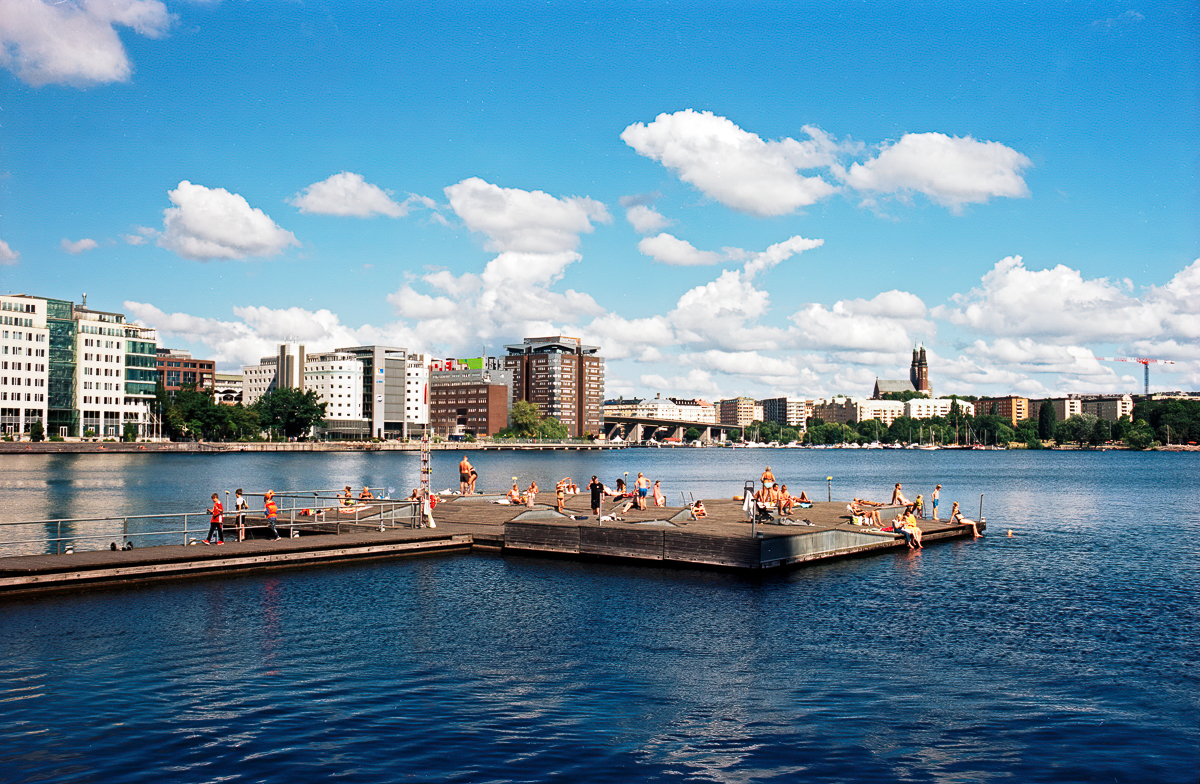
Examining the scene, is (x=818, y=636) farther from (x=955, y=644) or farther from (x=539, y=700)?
(x=539, y=700)

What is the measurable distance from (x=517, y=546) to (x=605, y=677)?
1858 centimetres

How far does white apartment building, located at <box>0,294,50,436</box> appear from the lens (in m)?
178

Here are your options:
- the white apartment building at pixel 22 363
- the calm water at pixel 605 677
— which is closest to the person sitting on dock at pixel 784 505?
the calm water at pixel 605 677

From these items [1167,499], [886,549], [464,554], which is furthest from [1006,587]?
[1167,499]

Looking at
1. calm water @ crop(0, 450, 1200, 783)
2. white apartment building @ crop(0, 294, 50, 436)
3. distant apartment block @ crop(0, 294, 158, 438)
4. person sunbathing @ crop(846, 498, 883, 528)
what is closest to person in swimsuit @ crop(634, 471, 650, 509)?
person sunbathing @ crop(846, 498, 883, 528)

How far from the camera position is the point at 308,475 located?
389 ft

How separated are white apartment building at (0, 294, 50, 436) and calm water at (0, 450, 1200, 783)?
178 metres

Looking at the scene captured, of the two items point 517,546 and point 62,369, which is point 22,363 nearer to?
point 62,369

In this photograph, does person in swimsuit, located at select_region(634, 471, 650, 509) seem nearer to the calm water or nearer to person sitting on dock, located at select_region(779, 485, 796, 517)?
person sitting on dock, located at select_region(779, 485, 796, 517)

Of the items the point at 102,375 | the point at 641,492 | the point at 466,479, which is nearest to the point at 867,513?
the point at 641,492

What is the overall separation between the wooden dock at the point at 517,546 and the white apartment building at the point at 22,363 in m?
169

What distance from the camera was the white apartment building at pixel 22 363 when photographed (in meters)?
178

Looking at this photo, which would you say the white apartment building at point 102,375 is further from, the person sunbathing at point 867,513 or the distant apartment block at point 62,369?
the person sunbathing at point 867,513

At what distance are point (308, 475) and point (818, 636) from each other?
342 feet
